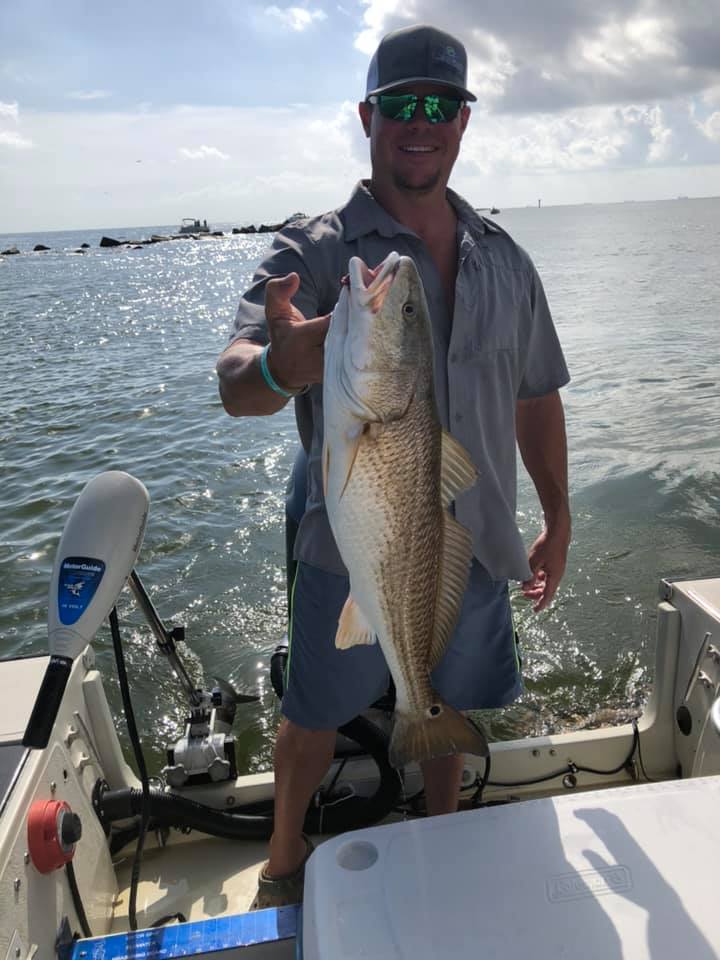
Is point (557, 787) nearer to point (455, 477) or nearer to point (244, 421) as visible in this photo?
point (455, 477)

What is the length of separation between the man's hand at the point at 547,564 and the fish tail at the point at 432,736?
3.06 ft

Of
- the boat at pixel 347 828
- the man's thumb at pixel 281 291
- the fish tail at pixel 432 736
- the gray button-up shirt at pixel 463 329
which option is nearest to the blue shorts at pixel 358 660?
the gray button-up shirt at pixel 463 329

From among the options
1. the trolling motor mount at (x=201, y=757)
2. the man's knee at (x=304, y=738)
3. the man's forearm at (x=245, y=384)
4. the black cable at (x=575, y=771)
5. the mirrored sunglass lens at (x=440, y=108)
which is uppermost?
the mirrored sunglass lens at (x=440, y=108)

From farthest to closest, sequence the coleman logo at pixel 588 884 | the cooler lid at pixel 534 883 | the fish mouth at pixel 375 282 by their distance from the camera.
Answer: the fish mouth at pixel 375 282, the coleman logo at pixel 588 884, the cooler lid at pixel 534 883

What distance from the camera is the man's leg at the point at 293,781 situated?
2725 millimetres

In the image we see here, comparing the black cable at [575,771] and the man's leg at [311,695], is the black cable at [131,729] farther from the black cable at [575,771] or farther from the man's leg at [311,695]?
the black cable at [575,771]

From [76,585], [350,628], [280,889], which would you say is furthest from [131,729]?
[280,889]

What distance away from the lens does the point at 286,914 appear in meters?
2.24

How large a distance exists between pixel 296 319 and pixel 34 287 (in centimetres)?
4710

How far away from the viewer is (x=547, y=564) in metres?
3.12

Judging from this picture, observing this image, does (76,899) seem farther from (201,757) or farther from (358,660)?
(358,660)

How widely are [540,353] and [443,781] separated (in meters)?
1.79

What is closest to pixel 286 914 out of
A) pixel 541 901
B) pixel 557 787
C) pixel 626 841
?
pixel 541 901

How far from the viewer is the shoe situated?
2.73 m
